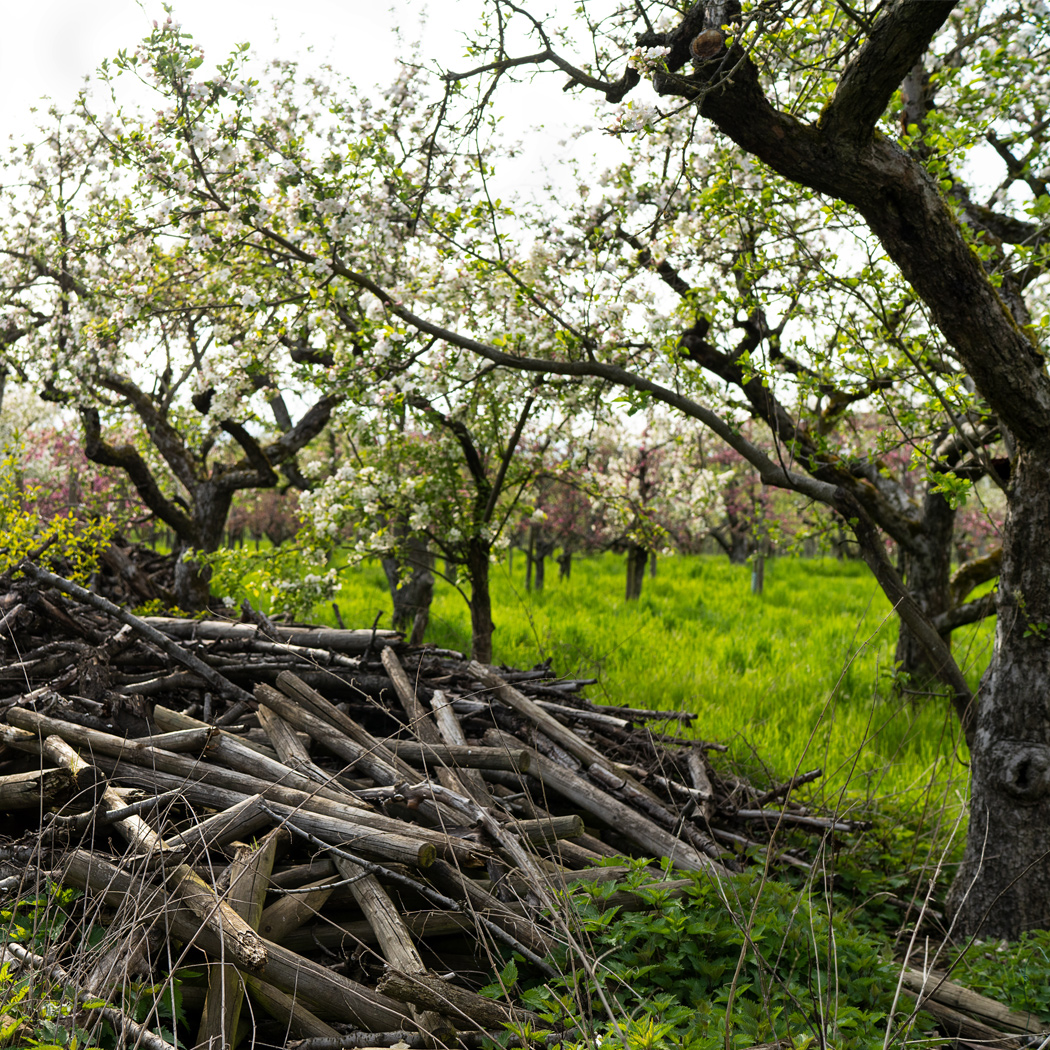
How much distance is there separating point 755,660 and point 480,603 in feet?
11.9

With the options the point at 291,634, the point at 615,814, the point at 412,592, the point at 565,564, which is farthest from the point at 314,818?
the point at 565,564

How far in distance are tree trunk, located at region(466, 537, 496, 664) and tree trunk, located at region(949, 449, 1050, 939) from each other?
4.72 m

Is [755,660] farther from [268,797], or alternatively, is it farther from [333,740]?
[268,797]

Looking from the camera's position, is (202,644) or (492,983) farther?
(202,644)

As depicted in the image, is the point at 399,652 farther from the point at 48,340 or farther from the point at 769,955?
the point at 48,340

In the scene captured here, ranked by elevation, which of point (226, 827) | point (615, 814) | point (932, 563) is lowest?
point (615, 814)

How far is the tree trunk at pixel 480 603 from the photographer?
26.2 feet

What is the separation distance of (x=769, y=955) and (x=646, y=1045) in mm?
1058

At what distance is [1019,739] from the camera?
4.15 metres

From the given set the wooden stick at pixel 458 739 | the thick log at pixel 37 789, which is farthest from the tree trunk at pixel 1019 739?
the thick log at pixel 37 789

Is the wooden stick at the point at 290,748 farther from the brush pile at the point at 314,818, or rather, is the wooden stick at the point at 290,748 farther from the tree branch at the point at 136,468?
the tree branch at the point at 136,468

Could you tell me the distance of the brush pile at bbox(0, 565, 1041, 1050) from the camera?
8.90 ft

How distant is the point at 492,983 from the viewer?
284 centimetres

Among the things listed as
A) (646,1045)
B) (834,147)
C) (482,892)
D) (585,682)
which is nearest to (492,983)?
(482,892)
